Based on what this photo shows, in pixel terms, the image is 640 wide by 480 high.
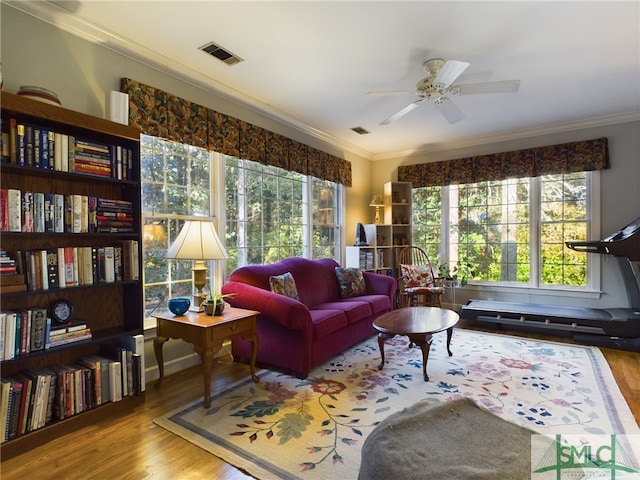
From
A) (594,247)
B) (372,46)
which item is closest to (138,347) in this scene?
(372,46)

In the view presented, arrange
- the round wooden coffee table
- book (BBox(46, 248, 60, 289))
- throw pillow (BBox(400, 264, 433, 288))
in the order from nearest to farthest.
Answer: book (BBox(46, 248, 60, 289)), the round wooden coffee table, throw pillow (BBox(400, 264, 433, 288))

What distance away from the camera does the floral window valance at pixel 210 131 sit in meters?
2.70

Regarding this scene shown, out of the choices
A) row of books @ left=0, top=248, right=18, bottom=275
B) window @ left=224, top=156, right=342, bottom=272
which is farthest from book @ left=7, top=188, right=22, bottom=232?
window @ left=224, top=156, right=342, bottom=272

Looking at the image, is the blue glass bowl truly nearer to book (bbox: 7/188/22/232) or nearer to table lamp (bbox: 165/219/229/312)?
table lamp (bbox: 165/219/229/312)

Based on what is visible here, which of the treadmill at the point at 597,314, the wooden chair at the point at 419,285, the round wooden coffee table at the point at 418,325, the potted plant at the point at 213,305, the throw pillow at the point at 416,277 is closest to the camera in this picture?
the potted plant at the point at 213,305

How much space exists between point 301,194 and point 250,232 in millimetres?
1093

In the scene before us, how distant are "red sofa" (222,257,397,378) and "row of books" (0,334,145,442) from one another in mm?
943

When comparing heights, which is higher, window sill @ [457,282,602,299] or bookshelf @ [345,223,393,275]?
bookshelf @ [345,223,393,275]

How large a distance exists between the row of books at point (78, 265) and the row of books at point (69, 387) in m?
0.48

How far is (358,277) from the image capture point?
434cm

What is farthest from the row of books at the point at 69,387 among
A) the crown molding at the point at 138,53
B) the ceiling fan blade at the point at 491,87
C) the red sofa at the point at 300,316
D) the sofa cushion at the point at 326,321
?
the ceiling fan blade at the point at 491,87

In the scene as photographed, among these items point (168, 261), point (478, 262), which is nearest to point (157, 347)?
point (168, 261)

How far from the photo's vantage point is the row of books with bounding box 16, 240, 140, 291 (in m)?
2.01

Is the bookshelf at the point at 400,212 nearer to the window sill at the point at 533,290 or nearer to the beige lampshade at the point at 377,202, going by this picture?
the beige lampshade at the point at 377,202
